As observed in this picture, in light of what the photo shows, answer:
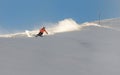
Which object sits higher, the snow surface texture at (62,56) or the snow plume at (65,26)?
the snow plume at (65,26)

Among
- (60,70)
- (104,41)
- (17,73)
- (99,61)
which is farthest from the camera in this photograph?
(104,41)

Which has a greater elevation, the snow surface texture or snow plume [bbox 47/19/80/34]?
snow plume [bbox 47/19/80/34]

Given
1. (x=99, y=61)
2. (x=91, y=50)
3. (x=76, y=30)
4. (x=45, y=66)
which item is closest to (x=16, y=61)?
(x=45, y=66)

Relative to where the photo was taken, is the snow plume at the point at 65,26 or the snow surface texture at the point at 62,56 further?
the snow plume at the point at 65,26

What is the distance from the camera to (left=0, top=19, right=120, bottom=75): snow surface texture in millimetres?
18844

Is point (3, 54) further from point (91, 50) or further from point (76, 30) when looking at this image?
point (76, 30)

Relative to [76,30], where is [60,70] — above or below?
below

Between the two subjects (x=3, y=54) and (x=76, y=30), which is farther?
(x=76, y=30)

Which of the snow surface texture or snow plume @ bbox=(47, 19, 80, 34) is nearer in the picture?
the snow surface texture

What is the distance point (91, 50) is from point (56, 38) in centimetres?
479

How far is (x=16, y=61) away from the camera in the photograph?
64.1 feet

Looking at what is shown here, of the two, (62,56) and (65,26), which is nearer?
Answer: (62,56)

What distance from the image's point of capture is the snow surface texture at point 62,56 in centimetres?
1884

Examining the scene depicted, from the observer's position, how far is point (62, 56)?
22234 mm
